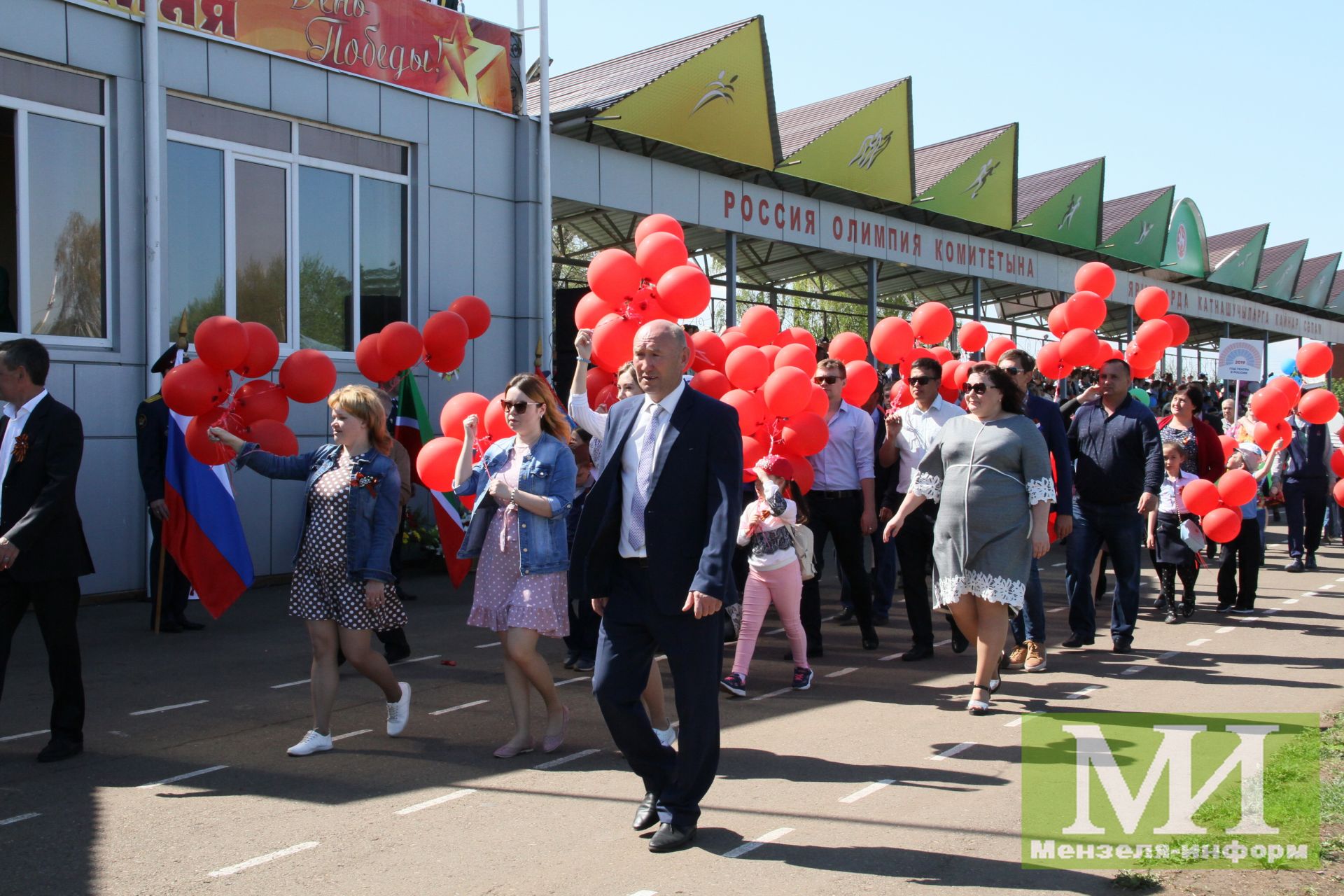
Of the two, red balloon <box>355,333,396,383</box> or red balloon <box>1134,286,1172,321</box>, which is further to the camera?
red balloon <box>1134,286,1172,321</box>

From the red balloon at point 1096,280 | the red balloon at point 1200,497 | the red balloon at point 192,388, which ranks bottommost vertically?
the red balloon at point 1200,497

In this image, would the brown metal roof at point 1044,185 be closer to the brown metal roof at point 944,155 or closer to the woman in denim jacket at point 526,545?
the brown metal roof at point 944,155

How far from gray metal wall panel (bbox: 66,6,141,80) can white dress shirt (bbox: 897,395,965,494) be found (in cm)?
726

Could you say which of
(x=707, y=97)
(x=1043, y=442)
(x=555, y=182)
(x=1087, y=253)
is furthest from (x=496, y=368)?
(x=1087, y=253)

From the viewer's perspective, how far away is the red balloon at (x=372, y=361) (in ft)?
30.2

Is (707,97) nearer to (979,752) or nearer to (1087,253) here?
(979,752)

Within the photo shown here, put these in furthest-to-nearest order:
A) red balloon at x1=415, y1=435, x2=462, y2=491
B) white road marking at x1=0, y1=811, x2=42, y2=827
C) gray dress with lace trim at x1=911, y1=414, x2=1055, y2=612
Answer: gray dress with lace trim at x1=911, y1=414, x2=1055, y2=612 → red balloon at x1=415, y1=435, x2=462, y2=491 → white road marking at x1=0, y1=811, x2=42, y2=827

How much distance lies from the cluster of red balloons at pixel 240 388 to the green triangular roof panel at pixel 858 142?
1105 cm

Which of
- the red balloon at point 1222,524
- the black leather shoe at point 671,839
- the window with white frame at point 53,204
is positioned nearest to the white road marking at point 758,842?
the black leather shoe at point 671,839

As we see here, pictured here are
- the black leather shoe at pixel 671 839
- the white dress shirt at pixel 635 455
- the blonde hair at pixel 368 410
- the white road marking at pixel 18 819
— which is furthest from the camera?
the blonde hair at pixel 368 410

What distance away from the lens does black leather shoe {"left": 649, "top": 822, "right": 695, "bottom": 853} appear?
4551 millimetres

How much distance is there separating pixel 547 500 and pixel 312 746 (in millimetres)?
1612

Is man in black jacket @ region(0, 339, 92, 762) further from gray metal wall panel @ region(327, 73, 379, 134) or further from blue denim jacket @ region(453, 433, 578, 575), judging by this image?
gray metal wall panel @ region(327, 73, 379, 134)

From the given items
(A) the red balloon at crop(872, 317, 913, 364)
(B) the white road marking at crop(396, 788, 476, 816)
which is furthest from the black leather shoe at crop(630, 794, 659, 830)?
(A) the red balloon at crop(872, 317, 913, 364)
